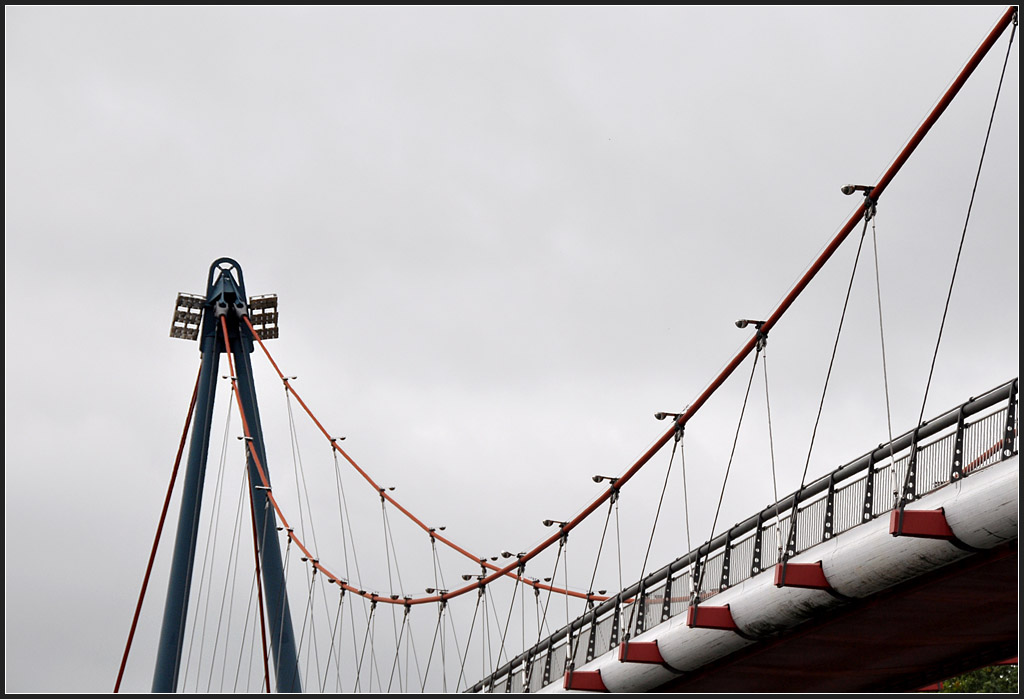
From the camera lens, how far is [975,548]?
65.5 ft

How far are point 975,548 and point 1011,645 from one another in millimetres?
6856

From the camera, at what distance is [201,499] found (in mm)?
42938

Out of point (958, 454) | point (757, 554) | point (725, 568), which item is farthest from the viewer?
point (725, 568)

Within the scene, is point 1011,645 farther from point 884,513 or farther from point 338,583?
point 338,583

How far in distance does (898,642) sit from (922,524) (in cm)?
573

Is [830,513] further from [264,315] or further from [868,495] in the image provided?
[264,315]

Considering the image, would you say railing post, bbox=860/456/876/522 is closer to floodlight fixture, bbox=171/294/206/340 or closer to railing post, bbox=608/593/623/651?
railing post, bbox=608/593/623/651

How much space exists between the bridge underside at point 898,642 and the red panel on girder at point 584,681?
1.93m

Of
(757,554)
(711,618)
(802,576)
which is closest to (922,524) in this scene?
(802,576)

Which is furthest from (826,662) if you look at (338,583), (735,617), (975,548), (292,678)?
(338,583)

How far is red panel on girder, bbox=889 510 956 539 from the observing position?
793 inches

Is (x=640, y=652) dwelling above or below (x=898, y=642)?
above

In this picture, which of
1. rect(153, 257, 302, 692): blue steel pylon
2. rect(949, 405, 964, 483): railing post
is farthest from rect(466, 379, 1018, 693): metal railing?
rect(153, 257, 302, 692): blue steel pylon

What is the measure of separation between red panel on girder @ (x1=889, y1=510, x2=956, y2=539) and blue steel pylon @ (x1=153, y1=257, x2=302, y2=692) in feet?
73.8
